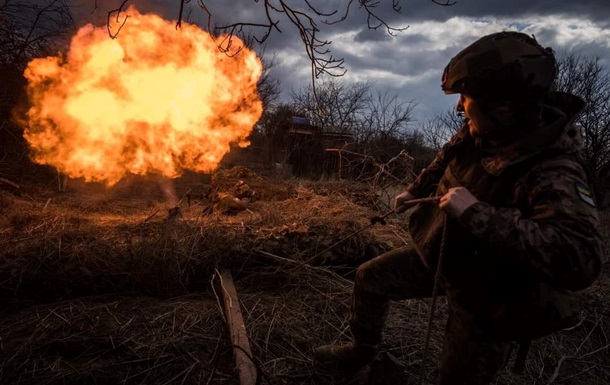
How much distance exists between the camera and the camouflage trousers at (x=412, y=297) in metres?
2.20

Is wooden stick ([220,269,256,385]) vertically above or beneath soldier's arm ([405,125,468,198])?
beneath

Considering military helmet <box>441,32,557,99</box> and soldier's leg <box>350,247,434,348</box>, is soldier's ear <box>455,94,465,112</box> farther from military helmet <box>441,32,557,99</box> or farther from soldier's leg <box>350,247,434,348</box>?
soldier's leg <box>350,247,434,348</box>

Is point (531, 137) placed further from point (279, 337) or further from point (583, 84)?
point (583, 84)

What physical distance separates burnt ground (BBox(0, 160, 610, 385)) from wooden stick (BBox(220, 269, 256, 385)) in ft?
0.46

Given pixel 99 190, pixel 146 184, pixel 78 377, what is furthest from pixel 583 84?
pixel 78 377

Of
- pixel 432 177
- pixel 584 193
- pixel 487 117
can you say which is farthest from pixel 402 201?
pixel 584 193

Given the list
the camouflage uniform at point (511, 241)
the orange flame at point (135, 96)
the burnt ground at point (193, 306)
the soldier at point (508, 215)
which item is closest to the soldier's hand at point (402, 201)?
the camouflage uniform at point (511, 241)

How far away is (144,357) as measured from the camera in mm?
3279

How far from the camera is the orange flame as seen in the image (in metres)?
8.34

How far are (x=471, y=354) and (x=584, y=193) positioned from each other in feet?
3.63

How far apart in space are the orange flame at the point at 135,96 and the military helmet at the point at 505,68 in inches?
266

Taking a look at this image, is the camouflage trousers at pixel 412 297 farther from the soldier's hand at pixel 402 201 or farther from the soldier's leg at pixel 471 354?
the soldier's hand at pixel 402 201

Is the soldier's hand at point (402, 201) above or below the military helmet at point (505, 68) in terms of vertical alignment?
below

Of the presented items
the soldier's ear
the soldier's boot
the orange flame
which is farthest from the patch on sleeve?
the orange flame
